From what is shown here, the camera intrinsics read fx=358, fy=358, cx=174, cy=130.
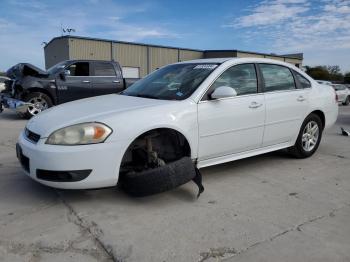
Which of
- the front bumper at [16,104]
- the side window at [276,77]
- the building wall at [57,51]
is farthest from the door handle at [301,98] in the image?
the building wall at [57,51]

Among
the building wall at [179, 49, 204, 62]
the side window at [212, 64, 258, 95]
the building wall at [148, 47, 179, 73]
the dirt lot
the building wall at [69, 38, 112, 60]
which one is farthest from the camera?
the building wall at [179, 49, 204, 62]

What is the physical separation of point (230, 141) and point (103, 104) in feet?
4.99

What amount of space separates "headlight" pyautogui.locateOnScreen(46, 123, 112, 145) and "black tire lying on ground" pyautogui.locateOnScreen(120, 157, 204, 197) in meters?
0.50

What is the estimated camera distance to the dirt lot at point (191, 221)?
106 inches

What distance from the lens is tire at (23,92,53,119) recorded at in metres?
10.1

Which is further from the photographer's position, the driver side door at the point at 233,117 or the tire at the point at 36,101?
the tire at the point at 36,101

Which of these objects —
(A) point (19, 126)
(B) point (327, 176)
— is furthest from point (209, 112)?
(A) point (19, 126)

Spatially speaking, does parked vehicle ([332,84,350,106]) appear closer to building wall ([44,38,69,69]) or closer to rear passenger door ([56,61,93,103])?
rear passenger door ([56,61,93,103])

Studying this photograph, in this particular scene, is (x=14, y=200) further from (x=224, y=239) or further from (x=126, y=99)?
(x=224, y=239)

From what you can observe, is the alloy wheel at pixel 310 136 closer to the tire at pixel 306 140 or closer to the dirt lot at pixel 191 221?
the tire at pixel 306 140

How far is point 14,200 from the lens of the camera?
3662 mm

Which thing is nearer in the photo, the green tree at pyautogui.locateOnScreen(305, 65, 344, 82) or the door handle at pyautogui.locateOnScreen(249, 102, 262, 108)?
the door handle at pyautogui.locateOnScreen(249, 102, 262, 108)

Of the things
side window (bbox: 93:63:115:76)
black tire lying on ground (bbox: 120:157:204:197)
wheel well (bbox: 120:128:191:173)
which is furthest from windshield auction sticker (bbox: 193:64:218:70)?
side window (bbox: 93:63:115:76)

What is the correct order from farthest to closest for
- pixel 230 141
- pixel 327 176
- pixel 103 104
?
pixel 327 176 → pixel 230 141 → pixel 103 104
